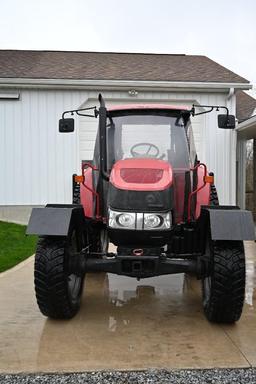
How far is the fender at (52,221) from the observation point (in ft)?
14.0

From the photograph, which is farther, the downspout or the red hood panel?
the downspout

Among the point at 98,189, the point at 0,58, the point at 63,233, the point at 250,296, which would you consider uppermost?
the point at 0,58

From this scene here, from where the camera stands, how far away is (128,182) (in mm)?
4328

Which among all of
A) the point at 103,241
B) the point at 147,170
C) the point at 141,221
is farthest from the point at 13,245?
the point at 141,221

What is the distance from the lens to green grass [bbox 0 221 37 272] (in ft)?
25.7

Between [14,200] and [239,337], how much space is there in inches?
353

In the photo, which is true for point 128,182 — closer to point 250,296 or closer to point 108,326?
point 108,326

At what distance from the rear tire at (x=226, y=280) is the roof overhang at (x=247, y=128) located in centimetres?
748

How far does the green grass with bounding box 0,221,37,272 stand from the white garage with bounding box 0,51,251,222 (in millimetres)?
1111

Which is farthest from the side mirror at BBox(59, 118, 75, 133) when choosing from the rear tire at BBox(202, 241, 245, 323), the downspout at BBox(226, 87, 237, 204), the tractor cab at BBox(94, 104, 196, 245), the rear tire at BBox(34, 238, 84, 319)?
the downspout at BBox(226, 87, 237, 204)

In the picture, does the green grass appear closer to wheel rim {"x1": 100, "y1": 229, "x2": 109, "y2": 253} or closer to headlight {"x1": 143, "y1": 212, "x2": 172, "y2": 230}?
wheel rim {"x1": 100, "y1": 229, "x2": 109, "y2": 253}

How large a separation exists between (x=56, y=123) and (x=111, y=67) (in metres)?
2.66

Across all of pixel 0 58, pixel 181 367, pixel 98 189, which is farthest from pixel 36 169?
pixel 181 367

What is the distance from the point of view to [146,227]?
419 cm
